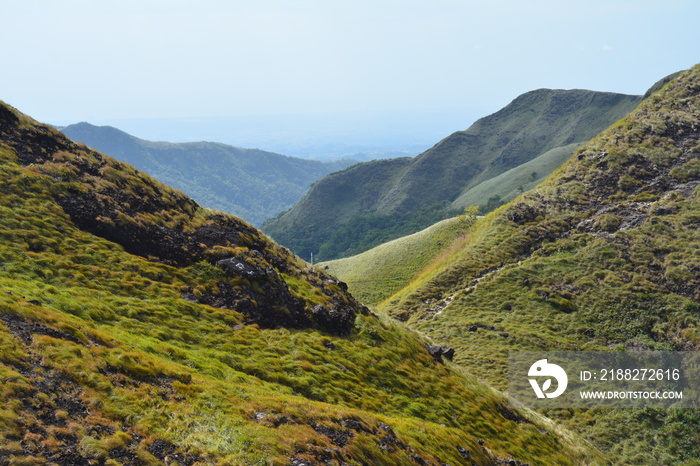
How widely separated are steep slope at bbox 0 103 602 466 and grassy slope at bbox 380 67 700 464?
9056mm

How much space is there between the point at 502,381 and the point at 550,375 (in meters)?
4.52

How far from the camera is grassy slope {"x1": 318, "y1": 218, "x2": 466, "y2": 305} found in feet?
223

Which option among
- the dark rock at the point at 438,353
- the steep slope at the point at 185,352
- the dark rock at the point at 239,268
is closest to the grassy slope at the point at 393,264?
the dark rock at the point at 438,353

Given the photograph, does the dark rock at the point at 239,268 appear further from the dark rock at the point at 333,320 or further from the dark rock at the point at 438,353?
the dark rock at the point at 438,353

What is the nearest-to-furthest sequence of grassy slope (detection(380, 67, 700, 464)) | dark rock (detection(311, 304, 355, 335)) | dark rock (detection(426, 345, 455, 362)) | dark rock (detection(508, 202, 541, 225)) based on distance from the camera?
dark rock (detection(311, 304, 355, 335)) < dark rock (detection(426, 345, 455, 362)) < grassy slope (detection(380, 67, 700, 464)) < dark rock (detection(508, 202, 541, 225))

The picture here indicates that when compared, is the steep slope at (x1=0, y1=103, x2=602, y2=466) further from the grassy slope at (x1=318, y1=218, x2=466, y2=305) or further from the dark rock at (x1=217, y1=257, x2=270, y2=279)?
the grassy slope at (x1=318, y1=218, x2=466, y2=305)

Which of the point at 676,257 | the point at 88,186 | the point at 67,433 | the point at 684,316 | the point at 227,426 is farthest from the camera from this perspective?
the point at 676,257

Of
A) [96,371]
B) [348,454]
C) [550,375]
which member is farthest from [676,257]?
[96,371]

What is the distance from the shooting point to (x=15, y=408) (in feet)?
36.0

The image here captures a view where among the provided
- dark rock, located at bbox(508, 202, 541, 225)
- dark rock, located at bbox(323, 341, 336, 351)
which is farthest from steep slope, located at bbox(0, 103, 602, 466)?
dark rock, located at bbox(508, 202, 541, 225)

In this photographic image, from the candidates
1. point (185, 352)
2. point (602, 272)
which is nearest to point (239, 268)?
point (185, 352)

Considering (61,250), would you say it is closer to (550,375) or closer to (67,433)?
(67,433)

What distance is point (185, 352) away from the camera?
725 inches

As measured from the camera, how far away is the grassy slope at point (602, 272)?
35.7m
